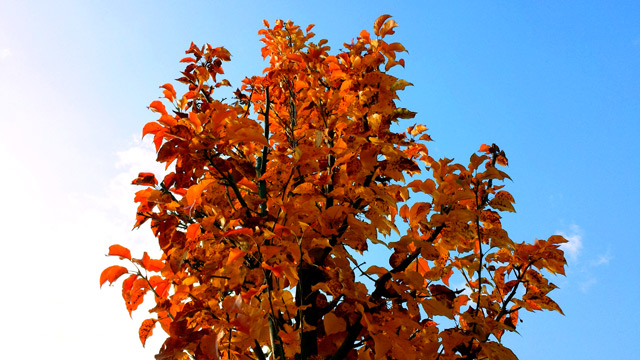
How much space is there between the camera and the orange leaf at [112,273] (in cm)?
233

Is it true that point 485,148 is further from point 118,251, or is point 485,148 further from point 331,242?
point 118,251

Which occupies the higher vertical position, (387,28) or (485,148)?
(387,28)

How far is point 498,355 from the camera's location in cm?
232

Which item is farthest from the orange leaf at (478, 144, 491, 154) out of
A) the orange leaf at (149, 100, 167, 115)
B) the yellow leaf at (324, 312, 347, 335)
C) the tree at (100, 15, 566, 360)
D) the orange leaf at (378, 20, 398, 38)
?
the orange leaf at (149, 100, 167, 115)

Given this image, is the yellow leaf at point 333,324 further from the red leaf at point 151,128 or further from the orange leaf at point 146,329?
the red leaf at point 151,128

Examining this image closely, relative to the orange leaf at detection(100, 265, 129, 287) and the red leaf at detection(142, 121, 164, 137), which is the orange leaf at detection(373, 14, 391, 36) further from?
the orange leaf at detection(100, 265, 129, 287)

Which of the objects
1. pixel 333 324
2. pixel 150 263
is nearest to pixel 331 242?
pixel 333 324

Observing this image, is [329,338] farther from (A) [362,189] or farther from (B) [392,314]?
(A) [362,189]

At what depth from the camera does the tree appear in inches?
88.9

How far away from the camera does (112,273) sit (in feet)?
7.76

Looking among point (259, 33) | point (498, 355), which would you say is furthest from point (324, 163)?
point (259, 33)

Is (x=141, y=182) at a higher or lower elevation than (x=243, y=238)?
higher

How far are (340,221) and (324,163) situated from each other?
56 centimetres

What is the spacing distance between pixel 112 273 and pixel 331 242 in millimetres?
1257
